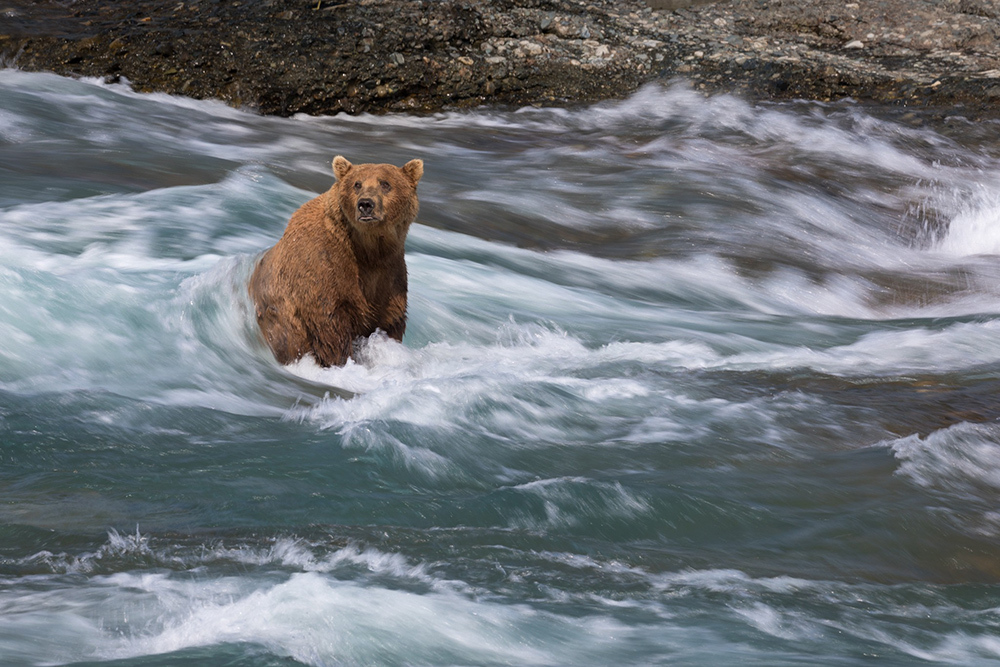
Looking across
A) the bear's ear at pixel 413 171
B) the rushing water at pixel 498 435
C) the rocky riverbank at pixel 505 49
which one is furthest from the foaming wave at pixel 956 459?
the rocky riverbank at pixel 505 49

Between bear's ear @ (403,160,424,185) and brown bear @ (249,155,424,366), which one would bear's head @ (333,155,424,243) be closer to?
brown bear @ (249,155,424,366)

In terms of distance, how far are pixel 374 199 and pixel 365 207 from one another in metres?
Answer: 0.07

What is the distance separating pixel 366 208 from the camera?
5469 millimetres

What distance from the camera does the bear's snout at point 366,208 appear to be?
546cm

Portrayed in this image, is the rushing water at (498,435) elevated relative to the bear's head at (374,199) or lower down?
lower down

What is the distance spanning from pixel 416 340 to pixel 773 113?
7.79 metres

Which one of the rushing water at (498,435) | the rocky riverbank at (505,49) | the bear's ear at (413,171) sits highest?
the rocky riverbank at (505,49)

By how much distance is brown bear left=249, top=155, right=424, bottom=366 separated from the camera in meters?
5.61

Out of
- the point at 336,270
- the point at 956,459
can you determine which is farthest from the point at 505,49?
the point at 956,459

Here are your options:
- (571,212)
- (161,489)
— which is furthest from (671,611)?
(571,212)

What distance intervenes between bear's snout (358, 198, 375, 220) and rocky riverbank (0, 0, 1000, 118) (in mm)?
7593

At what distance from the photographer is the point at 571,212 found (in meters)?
9.83

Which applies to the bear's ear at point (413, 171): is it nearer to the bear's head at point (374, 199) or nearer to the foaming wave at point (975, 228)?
the bear's head at point (374, 199)

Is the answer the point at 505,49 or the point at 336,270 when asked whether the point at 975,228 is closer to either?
the point at 505,49
